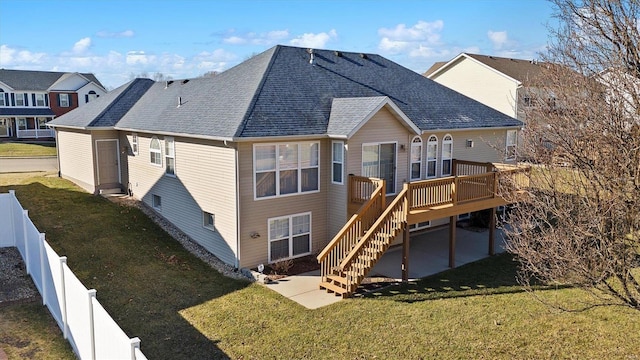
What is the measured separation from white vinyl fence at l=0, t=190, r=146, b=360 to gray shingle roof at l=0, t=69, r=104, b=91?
1736 inches

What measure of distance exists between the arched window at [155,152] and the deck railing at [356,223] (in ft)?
24.7

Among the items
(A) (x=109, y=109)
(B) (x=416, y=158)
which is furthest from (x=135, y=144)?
(B) (x=416, y=158)

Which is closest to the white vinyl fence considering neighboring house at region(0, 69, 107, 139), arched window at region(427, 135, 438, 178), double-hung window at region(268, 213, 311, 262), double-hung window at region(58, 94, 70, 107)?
double-hung window at region(268, 213, 311, 262)

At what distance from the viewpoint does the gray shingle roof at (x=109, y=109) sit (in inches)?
811

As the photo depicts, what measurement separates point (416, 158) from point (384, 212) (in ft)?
14.7

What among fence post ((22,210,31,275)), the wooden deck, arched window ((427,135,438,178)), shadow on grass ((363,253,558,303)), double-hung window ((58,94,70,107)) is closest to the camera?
fence post ((22,210,31,275))

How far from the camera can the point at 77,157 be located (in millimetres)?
21922

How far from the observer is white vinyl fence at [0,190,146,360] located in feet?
20.6

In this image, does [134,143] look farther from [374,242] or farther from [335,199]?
[374,242]

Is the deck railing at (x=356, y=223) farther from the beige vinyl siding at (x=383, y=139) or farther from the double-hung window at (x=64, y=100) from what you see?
the double-hung window at (x=64, y=100)

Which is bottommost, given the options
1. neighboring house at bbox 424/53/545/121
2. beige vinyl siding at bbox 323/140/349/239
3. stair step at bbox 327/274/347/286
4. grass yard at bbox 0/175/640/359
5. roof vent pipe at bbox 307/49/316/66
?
grass yard at bbox 0/175/640/359

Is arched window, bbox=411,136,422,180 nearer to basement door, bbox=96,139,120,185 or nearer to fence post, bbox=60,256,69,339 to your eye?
fence post, bbox=60,256,69,339

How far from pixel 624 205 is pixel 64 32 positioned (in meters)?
35.9

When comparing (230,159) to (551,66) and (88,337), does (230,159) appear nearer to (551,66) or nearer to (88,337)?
(88,337)
